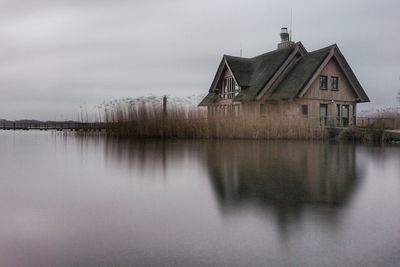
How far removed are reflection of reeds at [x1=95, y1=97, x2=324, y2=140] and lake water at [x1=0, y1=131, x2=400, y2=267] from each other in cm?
1317

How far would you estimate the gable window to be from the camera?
29853 millimetres

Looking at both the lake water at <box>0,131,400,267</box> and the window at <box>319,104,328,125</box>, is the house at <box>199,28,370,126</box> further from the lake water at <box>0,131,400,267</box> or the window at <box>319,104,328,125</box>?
the lake water at <box>0,131,400,267</box>

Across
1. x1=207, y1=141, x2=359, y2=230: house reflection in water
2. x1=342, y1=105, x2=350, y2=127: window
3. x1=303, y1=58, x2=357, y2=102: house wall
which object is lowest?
x1=207, y1=141, x2=359, y2=230: house reflection in water

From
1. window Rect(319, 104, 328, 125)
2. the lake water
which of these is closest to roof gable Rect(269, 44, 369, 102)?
window Rect(319, 104, 328, 125)

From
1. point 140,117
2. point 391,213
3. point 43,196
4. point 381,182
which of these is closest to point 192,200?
point 43,196

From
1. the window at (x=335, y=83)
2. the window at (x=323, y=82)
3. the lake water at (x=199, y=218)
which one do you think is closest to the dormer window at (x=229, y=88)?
the window at (x=323, y=82)

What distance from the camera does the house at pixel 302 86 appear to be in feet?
83.0

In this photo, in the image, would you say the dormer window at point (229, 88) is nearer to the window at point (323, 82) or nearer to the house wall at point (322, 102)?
the house wall at point (322, 102)

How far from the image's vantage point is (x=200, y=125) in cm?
2195

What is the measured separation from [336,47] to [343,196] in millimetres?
22569

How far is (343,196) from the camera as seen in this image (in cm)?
593

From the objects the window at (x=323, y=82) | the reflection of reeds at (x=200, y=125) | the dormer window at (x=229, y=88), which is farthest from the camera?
the dormer window at (x=229, y=88)

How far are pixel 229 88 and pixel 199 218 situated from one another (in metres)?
26.8

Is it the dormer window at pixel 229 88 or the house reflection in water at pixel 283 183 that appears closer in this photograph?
the house reflection in water at pixel 283 183
